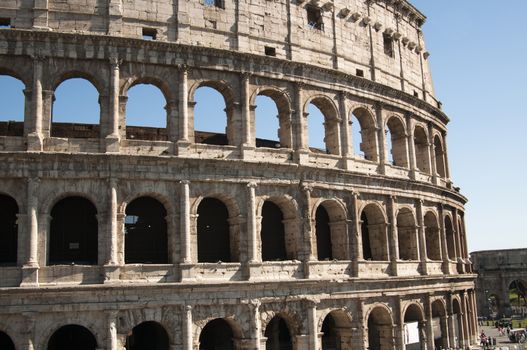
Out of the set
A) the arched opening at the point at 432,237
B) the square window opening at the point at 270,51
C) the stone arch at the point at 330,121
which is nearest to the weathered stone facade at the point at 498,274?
the arched opening at the point at 432,237

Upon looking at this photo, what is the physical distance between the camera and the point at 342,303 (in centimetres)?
2378

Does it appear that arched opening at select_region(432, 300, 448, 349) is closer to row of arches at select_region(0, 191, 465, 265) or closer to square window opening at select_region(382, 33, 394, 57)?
row of arches at select_region(0, 191, 465, 265)

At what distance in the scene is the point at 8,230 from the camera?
20.3m

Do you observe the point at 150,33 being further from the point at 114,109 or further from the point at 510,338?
the point at 510,338

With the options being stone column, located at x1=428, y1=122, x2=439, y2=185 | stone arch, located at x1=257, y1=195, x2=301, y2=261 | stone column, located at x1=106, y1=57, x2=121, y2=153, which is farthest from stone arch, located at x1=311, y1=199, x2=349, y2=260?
stone column, located at x1=106, y1=57, x2=121, y2=153

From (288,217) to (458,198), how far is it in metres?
14.7

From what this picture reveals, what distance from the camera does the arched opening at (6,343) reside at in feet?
66.1

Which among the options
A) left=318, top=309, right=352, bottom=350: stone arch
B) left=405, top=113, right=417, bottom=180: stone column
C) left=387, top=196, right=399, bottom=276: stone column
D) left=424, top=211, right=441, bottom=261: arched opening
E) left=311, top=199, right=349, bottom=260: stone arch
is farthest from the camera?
left=424, top=211, right=441, bottom=261: arched opening

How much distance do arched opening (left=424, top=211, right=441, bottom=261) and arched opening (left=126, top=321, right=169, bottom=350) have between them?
1511cm

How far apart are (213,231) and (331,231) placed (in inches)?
215

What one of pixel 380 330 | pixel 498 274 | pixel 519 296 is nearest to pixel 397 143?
pixel 380 330

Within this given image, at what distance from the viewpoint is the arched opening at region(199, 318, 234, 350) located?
74.4 feet

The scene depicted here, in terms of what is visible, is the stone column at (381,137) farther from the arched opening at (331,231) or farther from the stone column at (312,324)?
the stone column at (312,324)

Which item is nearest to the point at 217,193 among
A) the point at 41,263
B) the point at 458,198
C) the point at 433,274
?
the point at 41,263
